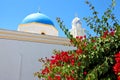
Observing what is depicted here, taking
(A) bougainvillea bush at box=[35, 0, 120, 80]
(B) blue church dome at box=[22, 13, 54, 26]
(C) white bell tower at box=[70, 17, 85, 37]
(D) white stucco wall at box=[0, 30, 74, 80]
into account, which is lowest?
(A) bougainvillea bush at box=[35, 0, 120, 80]

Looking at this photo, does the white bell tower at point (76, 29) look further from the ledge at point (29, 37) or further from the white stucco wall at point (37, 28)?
the ledge at point (29, 37)

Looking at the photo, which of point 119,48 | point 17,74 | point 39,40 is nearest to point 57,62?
point 119,48

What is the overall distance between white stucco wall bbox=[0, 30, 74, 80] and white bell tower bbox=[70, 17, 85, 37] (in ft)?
10.7

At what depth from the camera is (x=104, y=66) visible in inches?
131

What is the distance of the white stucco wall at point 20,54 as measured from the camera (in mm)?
8781

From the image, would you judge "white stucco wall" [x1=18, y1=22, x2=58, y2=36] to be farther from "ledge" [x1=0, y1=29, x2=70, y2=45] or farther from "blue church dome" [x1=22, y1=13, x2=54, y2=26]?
"ledge" [x1=0, y1=29, x2=70, y2=45]

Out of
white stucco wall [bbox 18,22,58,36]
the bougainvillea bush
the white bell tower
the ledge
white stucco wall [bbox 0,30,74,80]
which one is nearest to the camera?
the bougainvillea bush

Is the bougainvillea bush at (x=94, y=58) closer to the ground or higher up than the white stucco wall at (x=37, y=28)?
closer to the ground

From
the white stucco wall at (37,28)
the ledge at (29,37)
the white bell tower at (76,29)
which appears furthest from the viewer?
the white stucco wall at (37,28)

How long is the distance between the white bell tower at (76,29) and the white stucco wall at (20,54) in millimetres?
3249

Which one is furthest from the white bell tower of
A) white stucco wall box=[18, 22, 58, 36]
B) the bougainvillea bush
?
the bougainvillea bush

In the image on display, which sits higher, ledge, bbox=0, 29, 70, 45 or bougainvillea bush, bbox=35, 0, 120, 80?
ledge, bbox=0, 29, 70, 45

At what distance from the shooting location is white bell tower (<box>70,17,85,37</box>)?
498 inches

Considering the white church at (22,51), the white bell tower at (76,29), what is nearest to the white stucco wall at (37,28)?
the white bell tower at (76,29)
